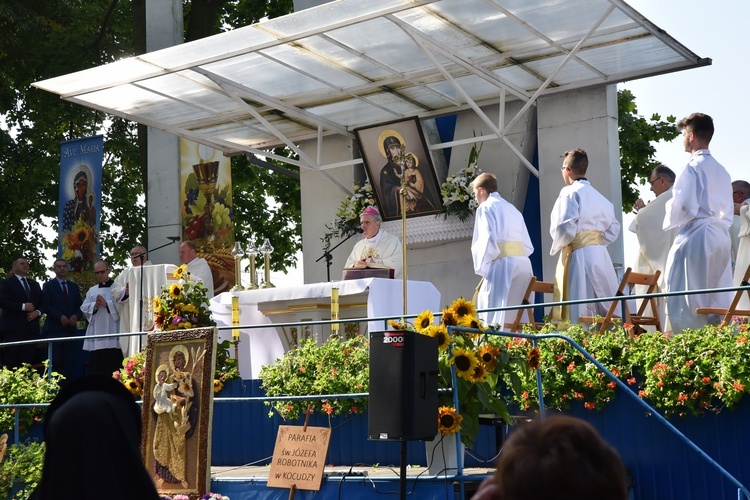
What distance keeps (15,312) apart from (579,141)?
7798mm

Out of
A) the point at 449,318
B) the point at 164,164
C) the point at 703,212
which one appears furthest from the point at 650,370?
the point at 164,164

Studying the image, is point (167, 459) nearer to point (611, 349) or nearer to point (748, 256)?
point (611, 349)

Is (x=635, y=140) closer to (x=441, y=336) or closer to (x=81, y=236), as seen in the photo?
(x=81, y=236)

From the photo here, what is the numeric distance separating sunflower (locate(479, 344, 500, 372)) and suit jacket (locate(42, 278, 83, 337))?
8.64 metres

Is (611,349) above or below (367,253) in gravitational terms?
below

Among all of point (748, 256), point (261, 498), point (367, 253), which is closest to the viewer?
point (261, 498)

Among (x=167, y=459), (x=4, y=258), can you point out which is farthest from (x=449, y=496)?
(x=4, y=258)

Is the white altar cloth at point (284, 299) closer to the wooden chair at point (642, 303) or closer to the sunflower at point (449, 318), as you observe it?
the wooden chair at point (642, 303)

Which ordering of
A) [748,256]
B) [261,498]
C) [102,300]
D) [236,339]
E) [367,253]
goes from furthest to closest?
[102,300], [367,253], [236,339], [748,256], [261,498]

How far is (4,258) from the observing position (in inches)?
996

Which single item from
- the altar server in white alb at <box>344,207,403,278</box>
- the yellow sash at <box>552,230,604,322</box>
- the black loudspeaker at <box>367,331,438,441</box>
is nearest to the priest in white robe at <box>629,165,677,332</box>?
the yellow sash at <box>552,230,604,322</box>

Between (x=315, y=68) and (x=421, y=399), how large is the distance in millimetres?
7348

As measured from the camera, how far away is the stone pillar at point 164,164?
724 inches

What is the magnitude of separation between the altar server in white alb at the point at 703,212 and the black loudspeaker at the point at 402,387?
2.88 metres
